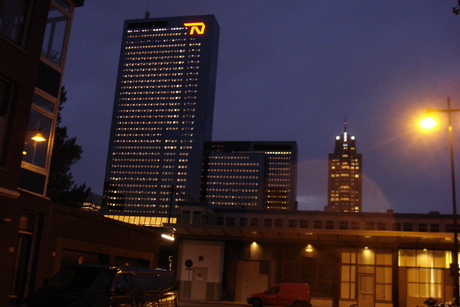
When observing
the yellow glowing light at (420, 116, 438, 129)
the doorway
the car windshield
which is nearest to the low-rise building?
the doorway

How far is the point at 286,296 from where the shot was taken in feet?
114

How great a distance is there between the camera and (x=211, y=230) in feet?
142

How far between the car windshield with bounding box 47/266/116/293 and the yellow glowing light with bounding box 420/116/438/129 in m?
12.8

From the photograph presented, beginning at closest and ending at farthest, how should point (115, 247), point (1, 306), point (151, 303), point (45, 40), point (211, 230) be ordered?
point (151, 303) → point (1, 306) → point (45, 40) → point (115, 247) → point (211, 230)

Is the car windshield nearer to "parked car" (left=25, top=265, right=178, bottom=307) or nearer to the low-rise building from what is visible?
"parked car" (left=25, top=265, right=178, bottom=307)

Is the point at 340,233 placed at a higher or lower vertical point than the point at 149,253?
higher

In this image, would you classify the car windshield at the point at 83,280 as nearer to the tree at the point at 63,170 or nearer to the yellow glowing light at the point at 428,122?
the yellow glowing light at the point at 428,122

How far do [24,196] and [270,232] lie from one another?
92.3 feet

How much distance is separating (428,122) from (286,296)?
19450 millimetres

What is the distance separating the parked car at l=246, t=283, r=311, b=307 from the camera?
113 ft

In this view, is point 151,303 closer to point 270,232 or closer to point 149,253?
point 149,253

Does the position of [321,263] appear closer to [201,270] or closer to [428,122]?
[201,270]

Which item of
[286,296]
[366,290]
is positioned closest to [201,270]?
[286,296]

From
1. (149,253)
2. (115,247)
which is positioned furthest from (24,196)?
(149,253)
